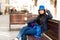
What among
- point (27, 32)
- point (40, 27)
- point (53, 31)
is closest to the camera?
point (53, 31)

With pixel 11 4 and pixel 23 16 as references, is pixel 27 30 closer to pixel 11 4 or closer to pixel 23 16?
pixel 23 16

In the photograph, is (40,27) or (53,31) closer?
(53,31)

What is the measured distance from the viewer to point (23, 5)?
3872 cm

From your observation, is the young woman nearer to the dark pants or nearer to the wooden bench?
the dark pants

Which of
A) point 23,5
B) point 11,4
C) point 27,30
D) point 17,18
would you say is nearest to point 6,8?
point 11,4

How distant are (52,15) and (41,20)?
18.8 inches

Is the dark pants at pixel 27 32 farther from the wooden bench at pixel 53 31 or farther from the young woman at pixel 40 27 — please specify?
the wooden bench at pixel 53 31

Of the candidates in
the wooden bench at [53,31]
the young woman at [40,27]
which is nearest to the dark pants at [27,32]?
the young woman at [40,27]

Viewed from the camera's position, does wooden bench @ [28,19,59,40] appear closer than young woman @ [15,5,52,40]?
Yes

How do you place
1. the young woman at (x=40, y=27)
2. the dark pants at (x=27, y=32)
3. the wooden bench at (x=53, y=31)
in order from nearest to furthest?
the wooden bench at (x=53, y=31) → the young woman at (x=40, y=27) → the dark pants at (x=27, y=32)

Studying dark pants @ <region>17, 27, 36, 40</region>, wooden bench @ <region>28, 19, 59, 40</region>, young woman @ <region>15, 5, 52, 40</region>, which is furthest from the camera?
dark pants @ <region>17, 27, 36, 40</region>

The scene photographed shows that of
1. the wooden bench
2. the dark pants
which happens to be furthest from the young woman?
the wooden bench

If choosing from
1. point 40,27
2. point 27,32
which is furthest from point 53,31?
point 27,32

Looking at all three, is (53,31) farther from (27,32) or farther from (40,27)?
(27,32)
